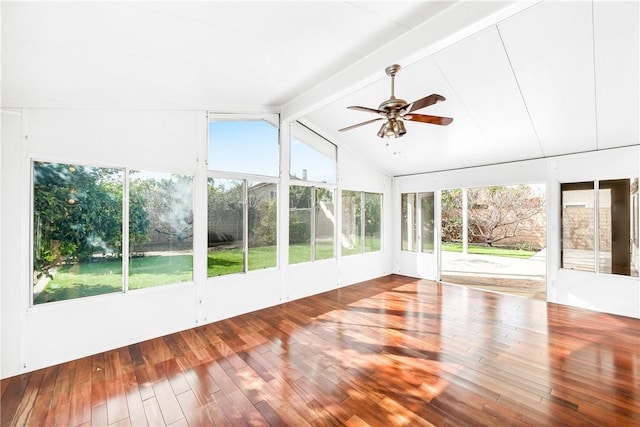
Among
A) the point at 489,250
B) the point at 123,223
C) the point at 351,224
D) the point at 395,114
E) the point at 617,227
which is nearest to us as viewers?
the point at 395,114

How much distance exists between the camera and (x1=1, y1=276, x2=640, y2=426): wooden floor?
2.13 metres

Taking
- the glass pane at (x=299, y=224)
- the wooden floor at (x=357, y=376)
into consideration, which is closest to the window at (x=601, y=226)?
the wooden floor at (x=357, y=376)

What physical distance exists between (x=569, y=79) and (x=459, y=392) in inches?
133

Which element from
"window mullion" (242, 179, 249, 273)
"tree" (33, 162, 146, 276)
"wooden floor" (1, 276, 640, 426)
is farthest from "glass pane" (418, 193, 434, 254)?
"tree" (33, 162, 146, 276)

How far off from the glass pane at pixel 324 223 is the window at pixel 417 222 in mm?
2222

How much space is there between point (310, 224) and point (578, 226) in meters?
4.52

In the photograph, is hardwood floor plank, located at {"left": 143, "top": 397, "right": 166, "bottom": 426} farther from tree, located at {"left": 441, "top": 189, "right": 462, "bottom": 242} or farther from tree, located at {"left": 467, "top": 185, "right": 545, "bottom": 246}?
tree, located at {"left": 467, "top": 185, "right": 545, "bottom": 246}

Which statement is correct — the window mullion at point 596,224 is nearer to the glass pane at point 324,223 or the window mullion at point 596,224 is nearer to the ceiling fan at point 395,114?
the ceiling fan at point 395,114

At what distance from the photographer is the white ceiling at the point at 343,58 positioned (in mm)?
2086

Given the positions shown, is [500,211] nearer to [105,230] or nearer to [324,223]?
[324,223]

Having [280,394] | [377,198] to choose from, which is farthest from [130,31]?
[377,198]

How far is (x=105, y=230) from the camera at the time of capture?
321 cm

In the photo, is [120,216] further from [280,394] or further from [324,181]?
[324,181]

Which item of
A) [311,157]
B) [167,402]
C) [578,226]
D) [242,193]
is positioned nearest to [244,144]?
[242,193]
